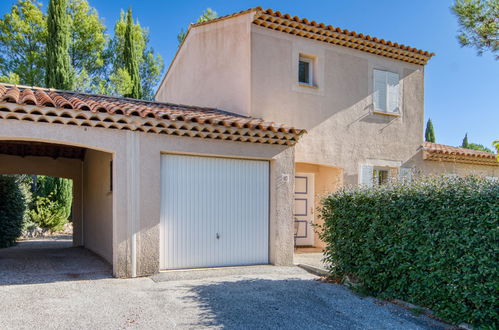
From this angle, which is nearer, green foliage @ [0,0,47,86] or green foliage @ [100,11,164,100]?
green foliage @ [100,11,164,100]

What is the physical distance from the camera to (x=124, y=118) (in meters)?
7.85

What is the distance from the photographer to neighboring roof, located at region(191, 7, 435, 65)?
10.7 m

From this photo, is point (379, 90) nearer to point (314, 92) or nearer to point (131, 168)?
point (314, 92)

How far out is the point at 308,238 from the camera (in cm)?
1288

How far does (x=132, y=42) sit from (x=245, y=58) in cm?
1544

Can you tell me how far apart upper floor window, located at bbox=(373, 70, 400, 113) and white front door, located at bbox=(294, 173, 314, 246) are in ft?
10.8

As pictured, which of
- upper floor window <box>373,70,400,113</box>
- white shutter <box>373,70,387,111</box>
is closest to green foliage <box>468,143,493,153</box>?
upper floor window <box>373,70,400,113</box>

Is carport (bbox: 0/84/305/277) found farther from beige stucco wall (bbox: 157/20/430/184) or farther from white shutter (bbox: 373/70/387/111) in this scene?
white shutter (bbox: 373/70/387/111)

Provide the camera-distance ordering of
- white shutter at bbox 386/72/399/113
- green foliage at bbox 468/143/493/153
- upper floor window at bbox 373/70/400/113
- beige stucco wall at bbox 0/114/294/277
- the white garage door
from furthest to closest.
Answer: green foliage at bbox 468/143/493/153
white shutter at bbox 386/72/399/113
upper floor window at bbox 373/70/400/113
the white garage door
beige stucco wall at bbox 0/114/294/277

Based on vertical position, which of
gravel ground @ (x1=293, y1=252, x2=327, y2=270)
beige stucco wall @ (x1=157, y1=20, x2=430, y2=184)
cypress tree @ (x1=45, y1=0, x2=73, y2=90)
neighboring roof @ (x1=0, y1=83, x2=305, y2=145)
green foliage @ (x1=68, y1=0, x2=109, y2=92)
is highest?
green foliage @ (x1=68, y1=0, x2=109, y2=92)

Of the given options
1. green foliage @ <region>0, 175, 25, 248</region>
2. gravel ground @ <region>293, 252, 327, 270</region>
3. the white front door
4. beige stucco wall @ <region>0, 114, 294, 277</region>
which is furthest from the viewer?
green foliage @ <region>0, 175, 25, 248</region>

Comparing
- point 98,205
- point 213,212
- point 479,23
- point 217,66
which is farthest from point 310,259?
point 479,23

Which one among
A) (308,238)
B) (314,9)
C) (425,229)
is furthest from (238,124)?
(314,9)

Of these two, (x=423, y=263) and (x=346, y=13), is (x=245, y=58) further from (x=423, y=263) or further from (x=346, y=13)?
(x=423, y=263)
